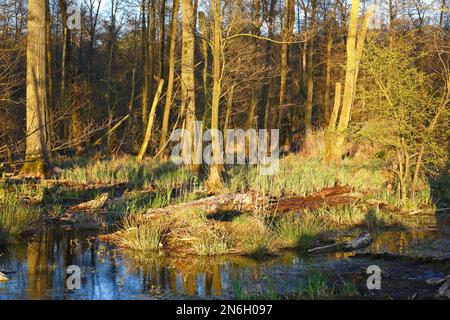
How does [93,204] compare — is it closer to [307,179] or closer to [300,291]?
[307,179]

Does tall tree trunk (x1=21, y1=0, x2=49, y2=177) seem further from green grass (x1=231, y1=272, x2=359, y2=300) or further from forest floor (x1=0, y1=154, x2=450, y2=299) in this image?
green grass (x1=231, y1=272, x2=359, y2=300)

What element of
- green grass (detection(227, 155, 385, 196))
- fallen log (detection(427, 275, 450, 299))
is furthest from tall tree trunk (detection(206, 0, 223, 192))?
fallen log (detection(427, 275, 450, 299))

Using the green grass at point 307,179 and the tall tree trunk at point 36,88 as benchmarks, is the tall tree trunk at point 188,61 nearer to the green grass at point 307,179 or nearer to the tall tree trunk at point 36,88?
the green grass at point 307,179

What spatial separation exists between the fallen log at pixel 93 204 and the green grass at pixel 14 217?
6.09ft

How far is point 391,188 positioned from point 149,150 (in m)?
14.7

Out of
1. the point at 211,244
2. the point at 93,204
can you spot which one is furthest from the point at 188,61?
the point at 211,244

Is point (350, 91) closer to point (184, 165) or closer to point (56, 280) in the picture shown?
point (184, 165)

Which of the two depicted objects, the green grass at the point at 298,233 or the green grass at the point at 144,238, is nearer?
the green grass at the point at 144,238

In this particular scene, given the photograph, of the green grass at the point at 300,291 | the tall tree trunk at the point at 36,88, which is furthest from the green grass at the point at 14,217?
the green grass at the point at 300,291

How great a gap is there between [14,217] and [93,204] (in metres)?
2.84

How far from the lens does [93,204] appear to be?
1252cm

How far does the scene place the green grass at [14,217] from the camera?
957 centimetres

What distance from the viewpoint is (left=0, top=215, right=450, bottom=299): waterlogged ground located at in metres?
6.56

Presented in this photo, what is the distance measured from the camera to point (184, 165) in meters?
18.0
